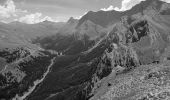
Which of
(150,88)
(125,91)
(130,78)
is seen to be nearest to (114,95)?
(125,91)

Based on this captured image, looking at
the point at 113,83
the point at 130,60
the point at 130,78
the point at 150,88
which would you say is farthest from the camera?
the point at 130,60

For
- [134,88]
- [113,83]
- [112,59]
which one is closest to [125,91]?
[134,88]

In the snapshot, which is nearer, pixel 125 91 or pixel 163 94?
pixel 163 94

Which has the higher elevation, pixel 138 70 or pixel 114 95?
pixel 138 70

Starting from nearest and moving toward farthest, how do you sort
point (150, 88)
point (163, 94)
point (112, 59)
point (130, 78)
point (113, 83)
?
point (163, 94) < point (150, 88) < point (130, 78) < point (113, 83) < point (112, 59)

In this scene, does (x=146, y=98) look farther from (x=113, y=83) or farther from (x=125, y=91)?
(x=113, y=83)

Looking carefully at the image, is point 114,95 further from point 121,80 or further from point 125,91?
point 121,80

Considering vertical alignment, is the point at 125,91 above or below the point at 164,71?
below

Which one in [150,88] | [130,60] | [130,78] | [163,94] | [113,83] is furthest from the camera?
[130,60]

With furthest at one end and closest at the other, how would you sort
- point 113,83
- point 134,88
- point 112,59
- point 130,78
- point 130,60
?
point 130,60
point 112,59
point 113,83
point 130,78
point 134,88
